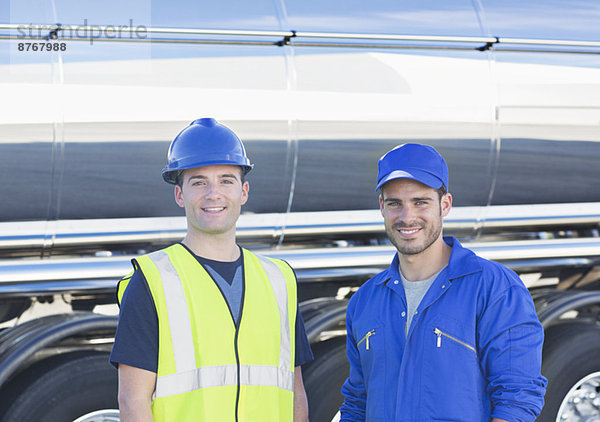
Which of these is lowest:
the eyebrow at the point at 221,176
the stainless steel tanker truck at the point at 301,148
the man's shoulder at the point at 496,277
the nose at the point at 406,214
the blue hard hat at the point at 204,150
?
the man's shoulder at the point at 496,277

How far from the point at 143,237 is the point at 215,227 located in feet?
5.30

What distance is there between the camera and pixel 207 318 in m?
2.67

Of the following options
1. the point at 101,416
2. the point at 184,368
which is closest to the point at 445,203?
the point at 184,368

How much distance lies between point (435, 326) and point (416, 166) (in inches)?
20.5

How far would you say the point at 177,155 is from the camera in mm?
2766

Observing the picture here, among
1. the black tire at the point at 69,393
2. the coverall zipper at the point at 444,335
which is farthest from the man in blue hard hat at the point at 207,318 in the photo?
the black tire at the point at 69,393

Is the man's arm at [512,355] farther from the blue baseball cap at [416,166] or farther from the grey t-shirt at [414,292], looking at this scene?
the blue baseball cap at [416,166]

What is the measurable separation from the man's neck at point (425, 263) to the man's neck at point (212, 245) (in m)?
0.58

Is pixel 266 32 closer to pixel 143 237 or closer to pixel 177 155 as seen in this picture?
pixel 143 237

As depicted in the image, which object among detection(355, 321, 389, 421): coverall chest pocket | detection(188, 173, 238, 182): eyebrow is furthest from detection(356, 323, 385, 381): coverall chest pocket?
detection(188, 173, 238, 182): eyebrow

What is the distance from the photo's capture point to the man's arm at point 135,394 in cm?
252

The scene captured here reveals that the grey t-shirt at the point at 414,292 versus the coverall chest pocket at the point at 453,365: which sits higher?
the grey t-shirt at the point at 414,292

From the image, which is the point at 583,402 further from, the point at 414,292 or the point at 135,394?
the point at 135,394

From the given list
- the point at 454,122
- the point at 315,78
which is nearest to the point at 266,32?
the point at 315,78
